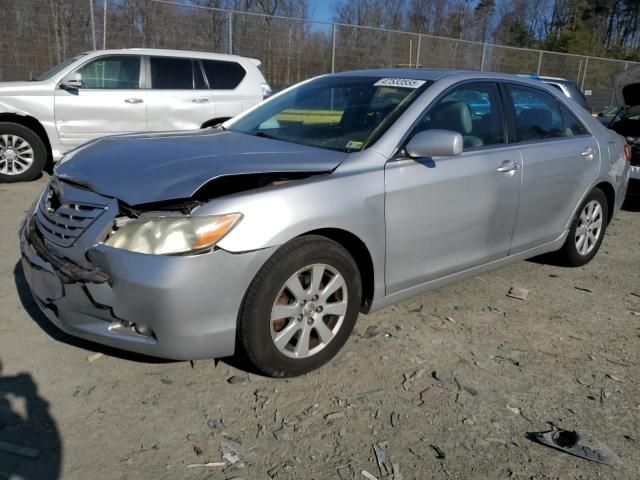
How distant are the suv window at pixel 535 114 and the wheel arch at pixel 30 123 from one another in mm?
6132

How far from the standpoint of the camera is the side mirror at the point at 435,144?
10.1 ft

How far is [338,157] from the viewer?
120 inches

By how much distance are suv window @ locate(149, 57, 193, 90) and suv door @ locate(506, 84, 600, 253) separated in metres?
5.41

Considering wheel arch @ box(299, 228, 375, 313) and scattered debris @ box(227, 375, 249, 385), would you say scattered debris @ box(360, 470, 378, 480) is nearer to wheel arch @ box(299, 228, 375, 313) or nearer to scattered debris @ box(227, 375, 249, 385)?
scattered debris @ box(227, 375, 249, 385)

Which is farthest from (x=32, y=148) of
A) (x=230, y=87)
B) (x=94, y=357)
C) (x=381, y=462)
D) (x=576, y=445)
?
(x=576, y=445)

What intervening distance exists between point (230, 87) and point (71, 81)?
2.23 m

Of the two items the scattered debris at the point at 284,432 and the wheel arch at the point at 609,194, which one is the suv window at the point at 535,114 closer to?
the wheel arch at the point at 609,194

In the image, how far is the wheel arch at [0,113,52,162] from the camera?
726cm

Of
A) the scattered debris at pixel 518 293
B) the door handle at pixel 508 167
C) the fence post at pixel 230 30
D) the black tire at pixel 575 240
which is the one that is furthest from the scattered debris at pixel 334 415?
the fence post at pixel 230 30

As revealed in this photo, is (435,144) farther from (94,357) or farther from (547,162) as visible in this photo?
(94,357)

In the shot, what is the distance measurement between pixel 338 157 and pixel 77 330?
63.3 inches

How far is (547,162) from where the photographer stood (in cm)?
409

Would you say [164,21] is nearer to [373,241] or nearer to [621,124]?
[621,124]

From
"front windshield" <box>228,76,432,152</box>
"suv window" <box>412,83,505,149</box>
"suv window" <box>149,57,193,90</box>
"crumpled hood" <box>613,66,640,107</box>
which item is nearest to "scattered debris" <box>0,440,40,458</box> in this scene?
"front windshield" <box>228,76,432,152</box>
